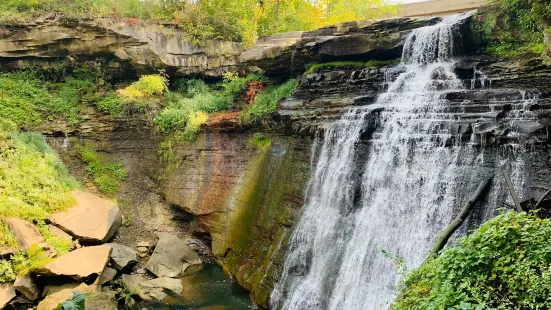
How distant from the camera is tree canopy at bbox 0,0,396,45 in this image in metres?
16.6

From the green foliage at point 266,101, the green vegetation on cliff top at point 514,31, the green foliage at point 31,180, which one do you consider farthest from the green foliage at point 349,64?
the green foliage at point 31,180

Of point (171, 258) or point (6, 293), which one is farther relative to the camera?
point (171, 258)

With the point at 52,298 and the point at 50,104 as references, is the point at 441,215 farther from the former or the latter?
the point at 50,104

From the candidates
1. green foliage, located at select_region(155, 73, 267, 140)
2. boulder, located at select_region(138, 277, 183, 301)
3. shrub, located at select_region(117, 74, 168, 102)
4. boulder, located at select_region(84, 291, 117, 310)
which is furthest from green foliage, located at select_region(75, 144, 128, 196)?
boulder, located at select_region(84, 291, 117, 310)

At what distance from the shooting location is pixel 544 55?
9391 mm

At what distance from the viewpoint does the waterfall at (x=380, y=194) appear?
816 cm

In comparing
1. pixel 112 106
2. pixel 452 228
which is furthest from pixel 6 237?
pixel 452 228

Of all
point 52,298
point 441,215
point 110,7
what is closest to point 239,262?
point 52,298

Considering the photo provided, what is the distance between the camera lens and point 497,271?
4.30m

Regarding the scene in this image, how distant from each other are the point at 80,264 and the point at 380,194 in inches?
348

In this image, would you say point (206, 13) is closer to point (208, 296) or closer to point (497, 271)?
point (208, 296)

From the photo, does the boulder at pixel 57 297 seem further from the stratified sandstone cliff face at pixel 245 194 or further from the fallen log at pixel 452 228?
the fallen log at pixel 452 228

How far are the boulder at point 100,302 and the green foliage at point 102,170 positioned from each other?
633 centimetres

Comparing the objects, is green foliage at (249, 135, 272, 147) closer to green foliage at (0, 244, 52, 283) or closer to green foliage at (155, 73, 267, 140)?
green foliage at (155, 73, 267, 140)
